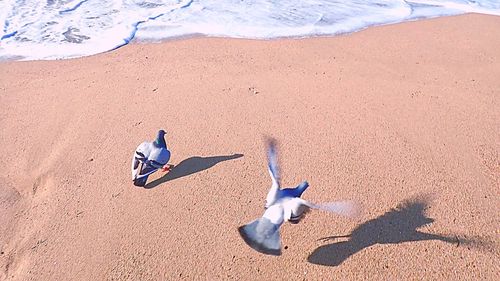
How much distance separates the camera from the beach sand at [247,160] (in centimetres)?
387

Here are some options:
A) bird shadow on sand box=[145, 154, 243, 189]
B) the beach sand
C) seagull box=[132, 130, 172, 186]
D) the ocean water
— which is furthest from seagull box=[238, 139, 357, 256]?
the ocean water

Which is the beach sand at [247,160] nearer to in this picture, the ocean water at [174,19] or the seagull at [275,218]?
the seagull at [275,218]

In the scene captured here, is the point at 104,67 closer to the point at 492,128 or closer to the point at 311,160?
the point at 311,160

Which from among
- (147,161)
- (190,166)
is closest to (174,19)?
(190,166)

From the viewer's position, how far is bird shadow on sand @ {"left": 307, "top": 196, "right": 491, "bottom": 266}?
3867mm

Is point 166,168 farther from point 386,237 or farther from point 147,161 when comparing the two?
point 386,237

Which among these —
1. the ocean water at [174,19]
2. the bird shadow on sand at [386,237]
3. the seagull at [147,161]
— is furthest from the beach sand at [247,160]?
the ocean water at [174,19]

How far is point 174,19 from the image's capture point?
9.67m

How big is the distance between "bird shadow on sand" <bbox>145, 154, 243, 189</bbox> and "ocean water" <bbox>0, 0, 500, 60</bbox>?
413cm

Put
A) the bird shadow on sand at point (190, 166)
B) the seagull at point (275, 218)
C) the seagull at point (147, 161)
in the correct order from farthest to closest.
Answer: the bird shadow on sand at point (190, 166) < the seagull at point (147, 161) < the seagull at point (275, 218)

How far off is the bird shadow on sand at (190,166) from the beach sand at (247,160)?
23mm

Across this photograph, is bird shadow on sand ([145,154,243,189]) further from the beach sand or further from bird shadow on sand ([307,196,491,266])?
bird shadow on sand ([307,196,491,266])

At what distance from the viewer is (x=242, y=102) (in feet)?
20.1

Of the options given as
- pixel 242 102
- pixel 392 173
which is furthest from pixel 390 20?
pixel 392 173
